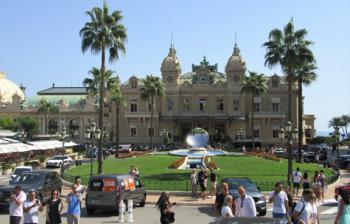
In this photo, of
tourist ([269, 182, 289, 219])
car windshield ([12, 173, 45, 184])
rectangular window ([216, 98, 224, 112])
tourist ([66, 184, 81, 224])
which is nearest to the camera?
tourist ([66, 184, 81, 224])

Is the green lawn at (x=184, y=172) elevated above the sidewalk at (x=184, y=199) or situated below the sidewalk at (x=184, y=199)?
above

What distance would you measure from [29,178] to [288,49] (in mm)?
28499

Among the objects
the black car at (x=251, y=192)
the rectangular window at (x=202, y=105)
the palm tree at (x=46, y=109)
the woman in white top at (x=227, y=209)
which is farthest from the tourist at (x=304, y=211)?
the palm tree at (x=46, y=109)

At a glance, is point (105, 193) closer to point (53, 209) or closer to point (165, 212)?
point (53, 209)

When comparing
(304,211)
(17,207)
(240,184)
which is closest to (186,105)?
(240,184)

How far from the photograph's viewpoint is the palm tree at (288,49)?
45719 millimetres

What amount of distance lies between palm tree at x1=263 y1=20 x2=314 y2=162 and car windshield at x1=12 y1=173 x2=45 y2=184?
26.6 m

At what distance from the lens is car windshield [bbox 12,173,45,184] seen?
2462cm

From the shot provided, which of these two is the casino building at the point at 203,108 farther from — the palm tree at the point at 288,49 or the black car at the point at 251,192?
the black car at the point at 251,192

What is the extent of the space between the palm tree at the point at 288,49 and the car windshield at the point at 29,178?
26600 mm

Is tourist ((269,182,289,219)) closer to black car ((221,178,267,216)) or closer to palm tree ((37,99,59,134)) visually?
black car ((221,178,267,216))

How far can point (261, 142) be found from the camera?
98.8 metres

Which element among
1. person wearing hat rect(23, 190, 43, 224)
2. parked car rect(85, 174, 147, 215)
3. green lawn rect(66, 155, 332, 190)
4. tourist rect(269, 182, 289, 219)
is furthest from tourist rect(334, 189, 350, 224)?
green lawn rect(66, 155, 332, 190)

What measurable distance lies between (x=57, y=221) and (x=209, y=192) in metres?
16.2
